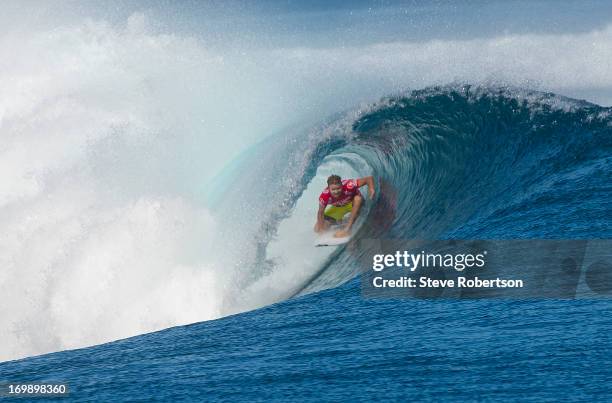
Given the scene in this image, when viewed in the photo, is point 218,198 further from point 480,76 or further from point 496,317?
point 496,317

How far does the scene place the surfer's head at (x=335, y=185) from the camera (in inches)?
483

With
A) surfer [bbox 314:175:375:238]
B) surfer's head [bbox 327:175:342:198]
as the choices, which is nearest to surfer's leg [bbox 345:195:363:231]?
surfer [bbox 314:175:375:238]

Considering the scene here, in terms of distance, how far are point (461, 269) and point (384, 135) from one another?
5.52 m

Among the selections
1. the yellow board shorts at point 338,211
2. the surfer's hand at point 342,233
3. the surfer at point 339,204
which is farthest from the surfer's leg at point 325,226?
the surfer's hand at point 342,233

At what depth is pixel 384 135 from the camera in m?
15.5

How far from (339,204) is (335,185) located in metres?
0.39

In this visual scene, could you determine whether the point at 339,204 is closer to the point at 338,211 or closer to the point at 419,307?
the point at 338,211

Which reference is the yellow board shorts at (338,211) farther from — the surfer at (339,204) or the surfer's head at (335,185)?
the surfer's head at (335,185)

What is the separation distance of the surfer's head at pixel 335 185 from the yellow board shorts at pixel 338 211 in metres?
0.23

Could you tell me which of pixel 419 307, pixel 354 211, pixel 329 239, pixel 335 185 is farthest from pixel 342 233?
pixel 419 307

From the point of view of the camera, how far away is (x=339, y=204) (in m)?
12.6

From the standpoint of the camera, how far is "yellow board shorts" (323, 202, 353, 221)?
41.5 feet

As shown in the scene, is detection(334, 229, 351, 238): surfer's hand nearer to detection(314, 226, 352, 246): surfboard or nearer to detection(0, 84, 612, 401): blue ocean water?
detection(314, 226, 352, 246): surfboard

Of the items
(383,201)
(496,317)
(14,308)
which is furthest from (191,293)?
(496,317)
